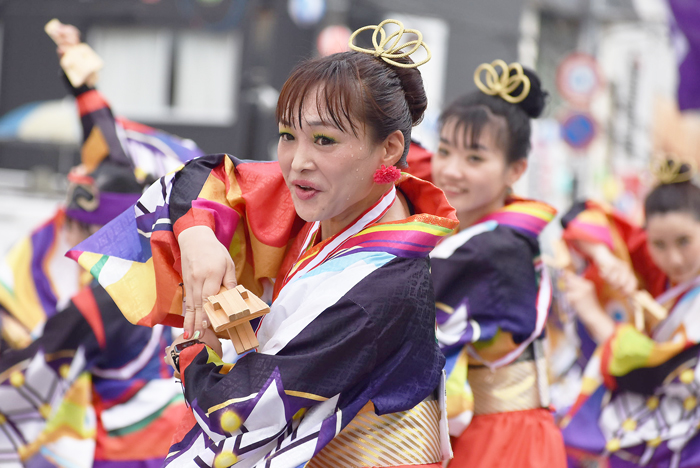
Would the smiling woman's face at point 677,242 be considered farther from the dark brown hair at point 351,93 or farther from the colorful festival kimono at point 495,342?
the dark brown hair at point 351,93

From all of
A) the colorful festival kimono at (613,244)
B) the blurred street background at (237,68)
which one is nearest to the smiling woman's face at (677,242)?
the colorful festival kimono at (613,244)

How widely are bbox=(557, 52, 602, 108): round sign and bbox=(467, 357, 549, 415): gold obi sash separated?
9.46 meters

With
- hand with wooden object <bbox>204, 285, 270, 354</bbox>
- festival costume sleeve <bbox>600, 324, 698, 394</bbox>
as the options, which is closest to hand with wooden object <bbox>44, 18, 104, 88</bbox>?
hand with wooden object <bbox>204, 285, 270, 354</bbox>

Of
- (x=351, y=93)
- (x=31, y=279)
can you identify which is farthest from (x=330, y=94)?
(x=31, y=279)

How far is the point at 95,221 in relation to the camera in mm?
3459

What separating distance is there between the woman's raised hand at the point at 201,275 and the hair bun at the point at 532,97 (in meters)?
1.59

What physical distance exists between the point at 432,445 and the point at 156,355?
75.5 inches

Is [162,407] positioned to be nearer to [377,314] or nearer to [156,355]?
[156,355]

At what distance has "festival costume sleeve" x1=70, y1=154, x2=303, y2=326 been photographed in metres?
1.78

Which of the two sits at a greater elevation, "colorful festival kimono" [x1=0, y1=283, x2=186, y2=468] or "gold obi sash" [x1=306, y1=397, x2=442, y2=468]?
"gold obi sash" [x1=306, y1=397, x2=442, y2=468]

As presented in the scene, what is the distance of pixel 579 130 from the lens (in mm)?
11805

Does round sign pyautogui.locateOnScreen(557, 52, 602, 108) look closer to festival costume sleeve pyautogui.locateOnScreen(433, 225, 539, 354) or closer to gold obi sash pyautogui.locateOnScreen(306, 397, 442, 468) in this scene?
A: festival costume sleeve pyautogui.locateOnScreen(433, 225, 539, 354)

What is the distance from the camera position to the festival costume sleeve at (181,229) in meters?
1.78

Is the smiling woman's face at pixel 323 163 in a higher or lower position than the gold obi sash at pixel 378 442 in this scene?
higher
